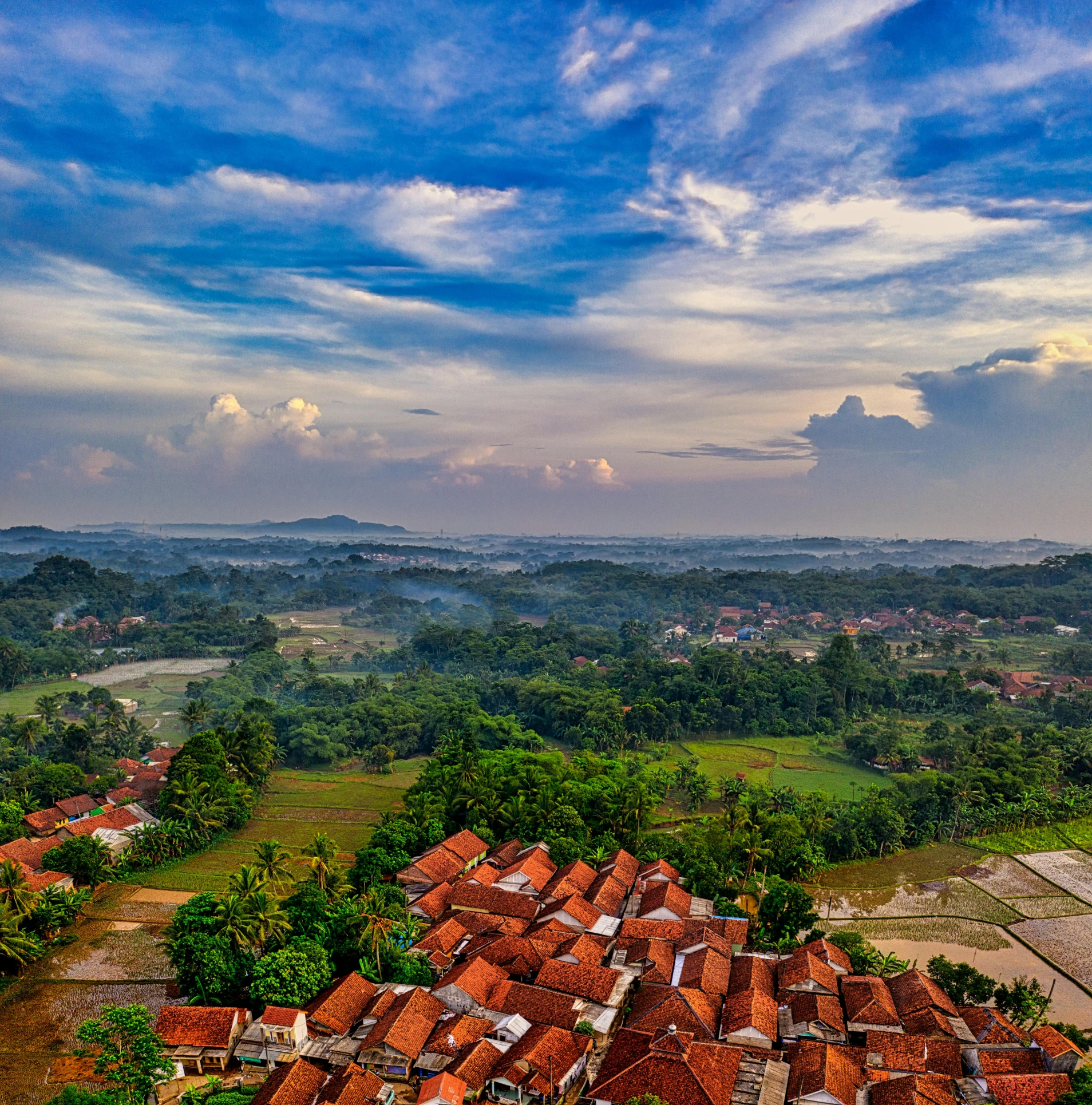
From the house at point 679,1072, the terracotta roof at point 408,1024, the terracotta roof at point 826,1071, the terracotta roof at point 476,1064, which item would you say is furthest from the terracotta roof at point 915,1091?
the terracotta roof at point 408,1024

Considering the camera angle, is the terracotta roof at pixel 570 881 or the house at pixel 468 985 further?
the terracotta roof at pixel 570 881

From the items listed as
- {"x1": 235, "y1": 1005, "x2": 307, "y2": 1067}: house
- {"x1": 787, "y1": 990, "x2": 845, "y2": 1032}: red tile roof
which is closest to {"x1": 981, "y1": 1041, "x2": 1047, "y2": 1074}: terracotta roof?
{"x1": 787, "y1": 990, "x2": 845, "y2": 1032}: red tile roof

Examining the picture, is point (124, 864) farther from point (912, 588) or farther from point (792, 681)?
point (912, 588)

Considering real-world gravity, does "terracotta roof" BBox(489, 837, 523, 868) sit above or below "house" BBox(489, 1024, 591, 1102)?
below

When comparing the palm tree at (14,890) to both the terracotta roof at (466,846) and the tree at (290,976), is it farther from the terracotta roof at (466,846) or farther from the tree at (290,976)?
the terracotta roof at (466,846)

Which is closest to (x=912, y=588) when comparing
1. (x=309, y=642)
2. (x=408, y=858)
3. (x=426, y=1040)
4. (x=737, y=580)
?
(x=737, y=580)

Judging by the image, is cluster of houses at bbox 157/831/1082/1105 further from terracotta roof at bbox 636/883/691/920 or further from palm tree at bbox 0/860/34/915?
palm tree at bbox 0/860/34/915

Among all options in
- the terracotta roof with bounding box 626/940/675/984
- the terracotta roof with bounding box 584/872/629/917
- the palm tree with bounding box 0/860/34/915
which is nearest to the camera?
the terracotta roof with bounding box 626/940/675/984
